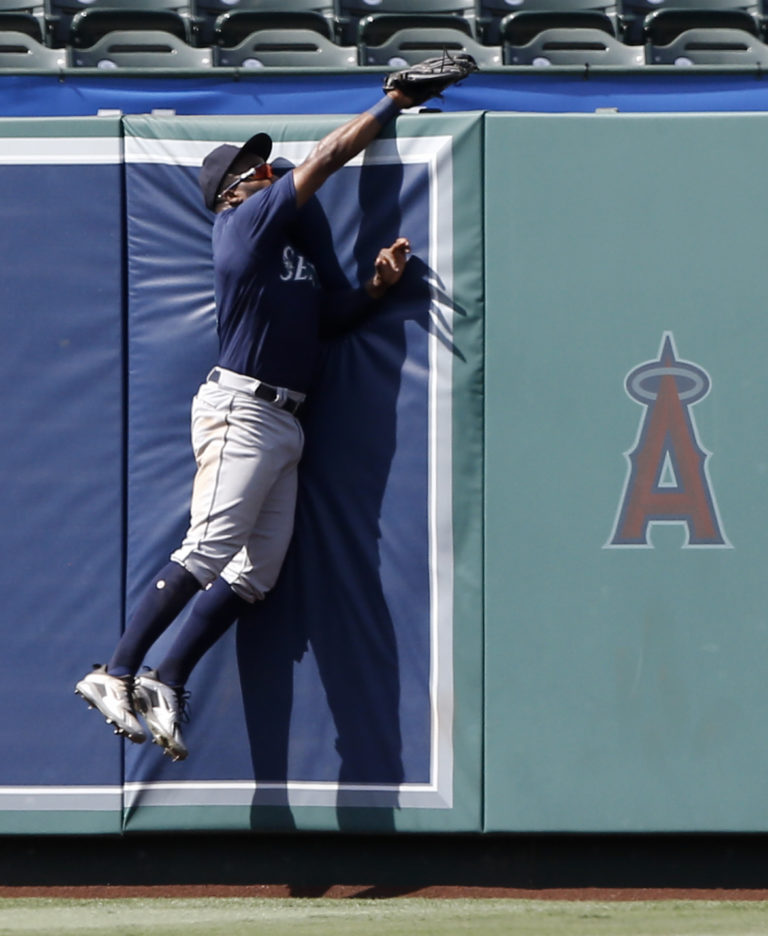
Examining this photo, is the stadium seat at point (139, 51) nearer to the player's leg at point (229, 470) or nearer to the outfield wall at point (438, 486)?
the outfield wall at point (438, 486)

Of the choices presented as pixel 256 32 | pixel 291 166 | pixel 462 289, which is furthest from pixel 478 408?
pixel 256 32

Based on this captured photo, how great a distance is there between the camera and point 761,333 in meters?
3.71

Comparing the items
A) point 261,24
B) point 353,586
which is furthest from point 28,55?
point 353,586

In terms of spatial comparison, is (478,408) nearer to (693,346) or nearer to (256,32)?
(693,346)

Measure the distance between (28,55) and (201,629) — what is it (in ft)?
10.2

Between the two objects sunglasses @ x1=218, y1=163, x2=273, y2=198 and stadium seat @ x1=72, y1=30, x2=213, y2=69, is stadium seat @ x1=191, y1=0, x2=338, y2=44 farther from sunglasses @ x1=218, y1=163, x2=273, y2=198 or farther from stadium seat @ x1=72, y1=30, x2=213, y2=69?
sunglasses @ x1=218, y1=163, x2=273, y2=198

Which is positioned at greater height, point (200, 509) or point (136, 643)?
point (200, 509)

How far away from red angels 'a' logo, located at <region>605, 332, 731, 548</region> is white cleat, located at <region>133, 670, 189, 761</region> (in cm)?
132

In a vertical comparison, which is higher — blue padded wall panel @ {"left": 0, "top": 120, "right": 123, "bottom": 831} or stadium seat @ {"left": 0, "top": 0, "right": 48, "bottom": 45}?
stadium seat @ {"left": 0, "top": 0, "right": 48, "bottom": 45}

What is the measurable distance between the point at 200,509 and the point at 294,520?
31 centimetres

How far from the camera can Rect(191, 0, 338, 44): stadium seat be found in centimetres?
579

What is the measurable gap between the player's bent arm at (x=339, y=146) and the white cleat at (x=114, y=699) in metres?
1.43

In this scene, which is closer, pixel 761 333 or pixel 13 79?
pixel 761 333

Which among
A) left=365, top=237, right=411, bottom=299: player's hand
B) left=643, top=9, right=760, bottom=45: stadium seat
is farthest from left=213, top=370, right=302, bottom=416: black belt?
left=643, top=9, right=760, bottom=45: stadium seat
